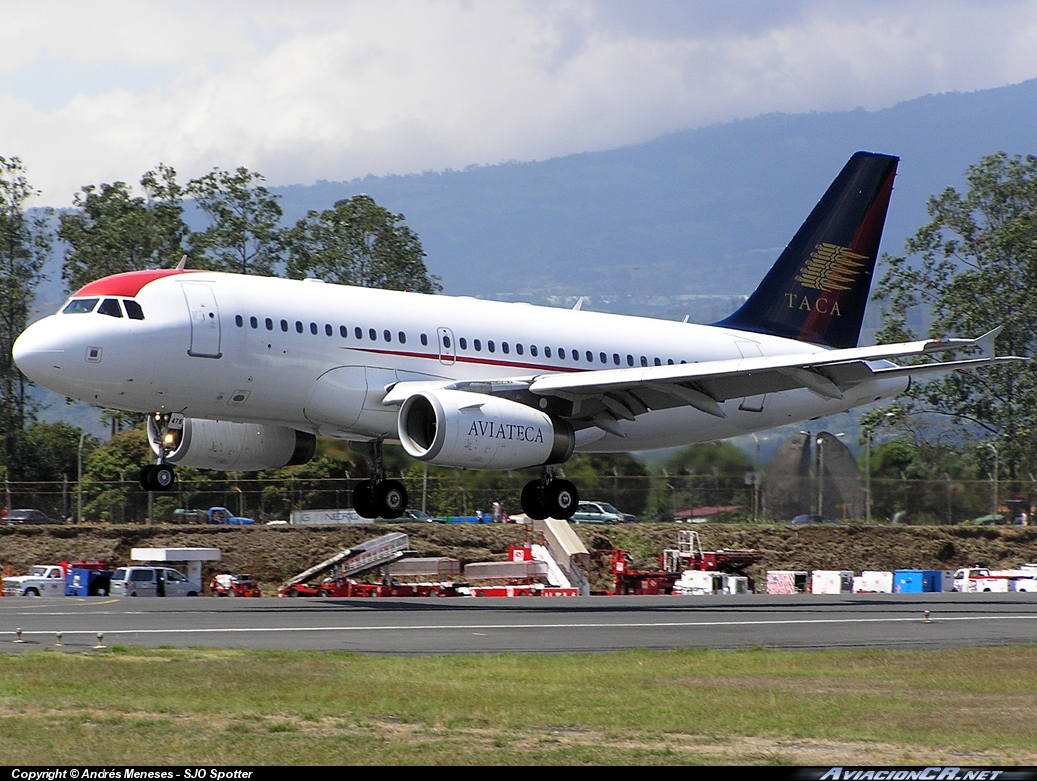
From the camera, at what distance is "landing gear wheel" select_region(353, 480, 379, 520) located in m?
33.2

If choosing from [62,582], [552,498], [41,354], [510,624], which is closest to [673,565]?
[552,498]

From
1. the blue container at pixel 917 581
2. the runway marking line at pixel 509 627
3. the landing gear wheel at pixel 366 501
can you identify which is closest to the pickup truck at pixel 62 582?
the landing gear wheel at pixel 366 501

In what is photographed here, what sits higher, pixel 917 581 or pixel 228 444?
pixel 228 444

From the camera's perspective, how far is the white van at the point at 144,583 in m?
40.8

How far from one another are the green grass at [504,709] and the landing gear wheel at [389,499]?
14.7m

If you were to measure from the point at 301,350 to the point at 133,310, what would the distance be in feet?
11.0

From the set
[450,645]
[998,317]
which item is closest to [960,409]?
[998,317]

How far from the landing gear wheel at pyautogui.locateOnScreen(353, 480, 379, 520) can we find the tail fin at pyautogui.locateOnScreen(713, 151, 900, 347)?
10.1m

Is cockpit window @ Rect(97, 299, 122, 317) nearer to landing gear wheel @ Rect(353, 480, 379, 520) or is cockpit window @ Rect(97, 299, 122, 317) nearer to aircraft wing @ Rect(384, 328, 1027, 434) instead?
aircraft wing @ Rect(384, 328, 1027, 434)

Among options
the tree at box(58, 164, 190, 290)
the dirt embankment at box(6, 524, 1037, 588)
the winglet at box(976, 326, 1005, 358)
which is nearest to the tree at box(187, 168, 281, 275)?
the tree at box(58, 164, 190, 290)

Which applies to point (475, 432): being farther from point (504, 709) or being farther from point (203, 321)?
point (504, 709)

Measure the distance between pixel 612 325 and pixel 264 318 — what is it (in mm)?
9417

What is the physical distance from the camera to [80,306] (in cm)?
2738
